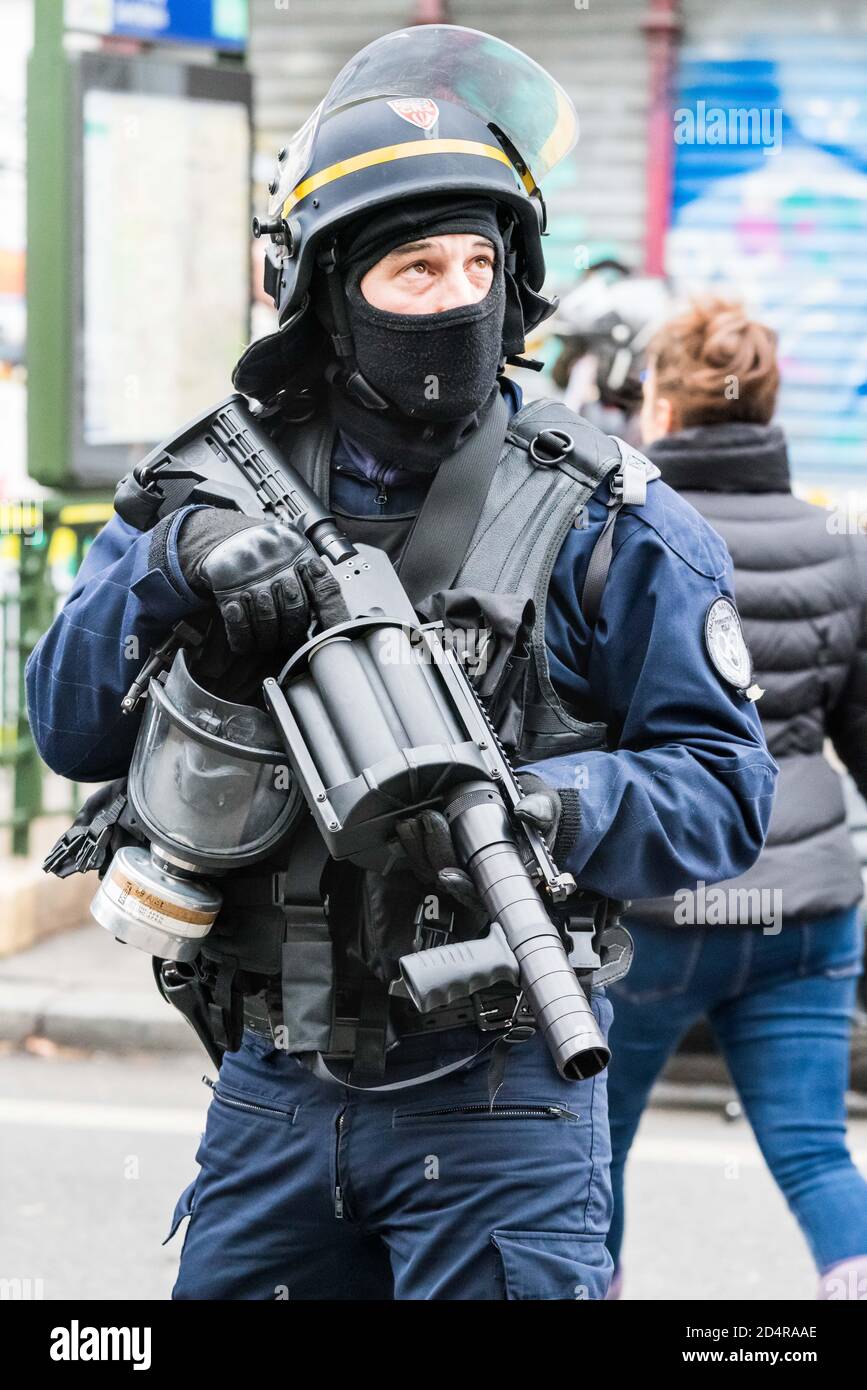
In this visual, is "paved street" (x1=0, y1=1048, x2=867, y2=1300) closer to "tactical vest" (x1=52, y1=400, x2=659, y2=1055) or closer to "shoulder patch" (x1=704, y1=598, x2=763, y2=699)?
"tactical vest" (x1=52, y1=400, x2=659, y2=1055)

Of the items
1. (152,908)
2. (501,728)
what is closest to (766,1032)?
(501,728)

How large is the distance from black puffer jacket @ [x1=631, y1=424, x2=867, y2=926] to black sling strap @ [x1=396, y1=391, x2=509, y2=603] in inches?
53.4

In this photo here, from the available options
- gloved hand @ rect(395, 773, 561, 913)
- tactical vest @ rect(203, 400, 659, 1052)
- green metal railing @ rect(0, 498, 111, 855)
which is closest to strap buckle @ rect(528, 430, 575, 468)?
tactical vest @ rect(203, 400, 659, 1052)

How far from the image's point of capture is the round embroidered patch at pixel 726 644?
2.36 metres

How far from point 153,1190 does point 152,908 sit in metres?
2.60

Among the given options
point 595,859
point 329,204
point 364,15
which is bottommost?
point 595,859

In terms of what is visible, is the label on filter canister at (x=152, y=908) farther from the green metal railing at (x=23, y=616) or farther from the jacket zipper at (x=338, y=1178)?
the green metal railing at (x=23, y=616)

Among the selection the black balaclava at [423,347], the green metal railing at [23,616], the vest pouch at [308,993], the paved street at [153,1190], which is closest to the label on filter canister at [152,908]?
the vest pouch at [308,993]

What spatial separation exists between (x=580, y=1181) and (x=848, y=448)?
1020cm

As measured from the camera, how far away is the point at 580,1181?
228cm

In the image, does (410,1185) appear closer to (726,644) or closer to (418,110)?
(726,644)
